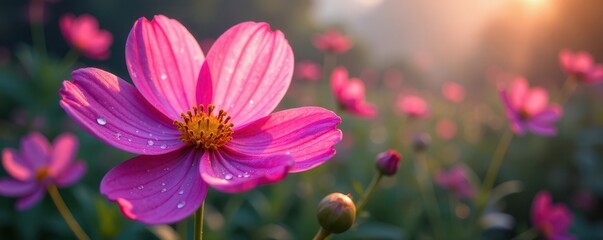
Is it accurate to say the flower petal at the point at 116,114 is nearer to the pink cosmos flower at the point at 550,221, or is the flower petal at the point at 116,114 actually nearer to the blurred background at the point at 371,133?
the blurred background at the point at 371,133

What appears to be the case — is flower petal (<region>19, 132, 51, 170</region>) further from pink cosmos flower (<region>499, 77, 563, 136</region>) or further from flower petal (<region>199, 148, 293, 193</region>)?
pink cosmos flower (<region>499, 77, 563, 136</region>)

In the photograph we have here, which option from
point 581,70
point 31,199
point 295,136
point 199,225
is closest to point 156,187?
point 199,225

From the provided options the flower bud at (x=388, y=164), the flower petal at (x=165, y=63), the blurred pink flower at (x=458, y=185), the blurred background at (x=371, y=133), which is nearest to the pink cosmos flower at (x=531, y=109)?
the blurred background at (x=371, y=133)

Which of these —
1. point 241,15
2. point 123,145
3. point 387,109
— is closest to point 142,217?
point 123,145

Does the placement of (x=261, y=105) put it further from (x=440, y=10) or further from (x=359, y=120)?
(x=440, y=10)

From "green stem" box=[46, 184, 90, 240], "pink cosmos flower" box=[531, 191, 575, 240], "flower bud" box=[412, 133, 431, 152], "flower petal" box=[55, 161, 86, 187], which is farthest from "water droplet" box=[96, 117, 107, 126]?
"pink cosmos flower" box=[531, 191, 575, 240]

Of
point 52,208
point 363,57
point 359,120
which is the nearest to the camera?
point 52,208
